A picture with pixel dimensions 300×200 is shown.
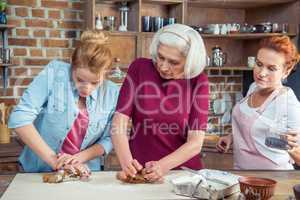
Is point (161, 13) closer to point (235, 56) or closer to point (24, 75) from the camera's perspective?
point (235, 56)

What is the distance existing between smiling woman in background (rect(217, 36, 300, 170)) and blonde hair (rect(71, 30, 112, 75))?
69 cm

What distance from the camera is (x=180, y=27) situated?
66.8 inches

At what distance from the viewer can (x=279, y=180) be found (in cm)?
164

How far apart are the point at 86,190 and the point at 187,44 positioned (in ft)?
2.18

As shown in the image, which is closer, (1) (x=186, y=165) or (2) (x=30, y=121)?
(2) (x=30, y=121)

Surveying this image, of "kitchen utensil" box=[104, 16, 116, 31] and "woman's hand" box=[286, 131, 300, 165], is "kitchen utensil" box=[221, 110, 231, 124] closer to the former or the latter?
"kitchen utensil" box=[104, 16, 116, 31]

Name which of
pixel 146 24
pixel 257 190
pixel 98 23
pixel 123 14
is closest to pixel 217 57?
pixel 146 24

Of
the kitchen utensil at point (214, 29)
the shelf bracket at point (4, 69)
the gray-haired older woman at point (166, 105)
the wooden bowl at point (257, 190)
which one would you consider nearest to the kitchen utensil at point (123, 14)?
the kitchen utensil at point (214, 29)

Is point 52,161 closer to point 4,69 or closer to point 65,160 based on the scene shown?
point 65,160

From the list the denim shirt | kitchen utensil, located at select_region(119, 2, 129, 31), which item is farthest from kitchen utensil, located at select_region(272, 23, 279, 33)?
the denim shirt

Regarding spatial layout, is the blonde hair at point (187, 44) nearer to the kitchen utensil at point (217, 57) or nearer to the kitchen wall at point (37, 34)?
the kitchen wall at point (37, 34)

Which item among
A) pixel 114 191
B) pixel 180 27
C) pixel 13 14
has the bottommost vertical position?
pixel 114 191

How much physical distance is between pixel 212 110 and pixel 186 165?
186cm

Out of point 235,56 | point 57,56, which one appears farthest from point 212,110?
point 57,56
